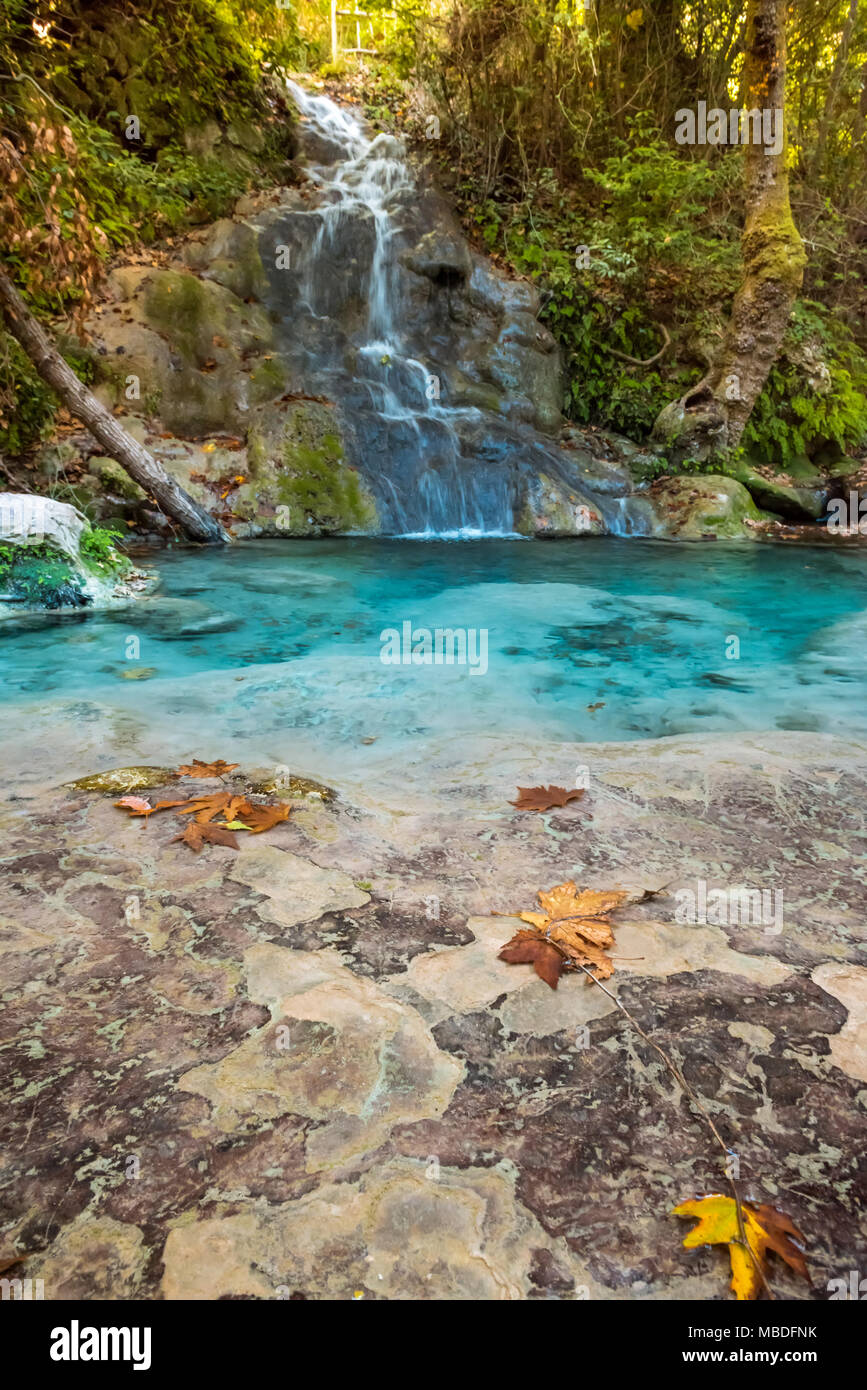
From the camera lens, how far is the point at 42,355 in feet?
23.4

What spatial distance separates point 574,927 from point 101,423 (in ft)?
25.2

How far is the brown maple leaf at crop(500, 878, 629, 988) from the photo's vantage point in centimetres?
182

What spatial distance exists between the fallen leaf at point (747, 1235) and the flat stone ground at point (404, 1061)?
0.02m

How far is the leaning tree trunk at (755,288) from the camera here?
9625mm

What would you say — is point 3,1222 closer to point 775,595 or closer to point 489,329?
point 775,595

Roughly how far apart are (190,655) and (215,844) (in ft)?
10.0

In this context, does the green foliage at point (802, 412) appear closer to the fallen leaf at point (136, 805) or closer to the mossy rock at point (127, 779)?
the mossy rock at point (127, 779)

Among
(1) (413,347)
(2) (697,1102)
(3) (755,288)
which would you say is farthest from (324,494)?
(2) (697,1102)

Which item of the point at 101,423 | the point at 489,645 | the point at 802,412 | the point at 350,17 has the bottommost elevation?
the point at 489,645

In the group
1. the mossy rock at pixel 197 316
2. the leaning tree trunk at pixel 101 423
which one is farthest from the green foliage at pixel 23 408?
the mossy rock at pixel 197 316

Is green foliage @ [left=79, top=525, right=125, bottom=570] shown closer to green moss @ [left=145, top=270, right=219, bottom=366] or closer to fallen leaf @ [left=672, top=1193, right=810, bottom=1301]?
green moss @ [left=145, top=270, right=219, bottom=366]

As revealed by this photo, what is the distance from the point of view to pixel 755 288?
36.1ft

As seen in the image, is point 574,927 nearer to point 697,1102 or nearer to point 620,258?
point 697,1102

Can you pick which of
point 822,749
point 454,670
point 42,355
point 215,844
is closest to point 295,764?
point 215,844
